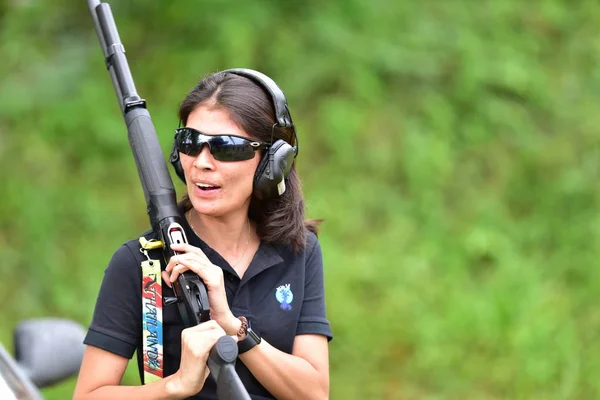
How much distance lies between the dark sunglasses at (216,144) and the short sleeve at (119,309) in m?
0.32

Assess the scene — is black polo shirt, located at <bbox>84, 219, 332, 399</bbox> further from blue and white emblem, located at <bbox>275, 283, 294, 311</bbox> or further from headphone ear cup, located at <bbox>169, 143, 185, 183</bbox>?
headphone ear cup, located at <bbox>169, 143, 185, 183</bbox>

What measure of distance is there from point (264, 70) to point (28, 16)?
80.8 inches

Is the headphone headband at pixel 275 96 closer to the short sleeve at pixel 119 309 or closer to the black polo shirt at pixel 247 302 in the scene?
the black polo shirt at pixel 247 302

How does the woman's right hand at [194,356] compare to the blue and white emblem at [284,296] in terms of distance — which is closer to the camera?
the woman's right hand at [194,356]

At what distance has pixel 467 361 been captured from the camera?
19.5 feet

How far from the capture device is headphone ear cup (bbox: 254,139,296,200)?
2648mm

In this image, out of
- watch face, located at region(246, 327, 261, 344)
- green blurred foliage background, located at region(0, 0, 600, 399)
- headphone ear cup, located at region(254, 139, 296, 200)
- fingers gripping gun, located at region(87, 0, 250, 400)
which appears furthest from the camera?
green blurred foliage background, located at region(0, 0, 600, 399)

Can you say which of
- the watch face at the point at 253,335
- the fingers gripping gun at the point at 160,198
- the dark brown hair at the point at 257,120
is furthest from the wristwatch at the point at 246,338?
the dark brown hair at the point at 257,120

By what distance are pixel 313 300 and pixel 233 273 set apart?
0.26 m

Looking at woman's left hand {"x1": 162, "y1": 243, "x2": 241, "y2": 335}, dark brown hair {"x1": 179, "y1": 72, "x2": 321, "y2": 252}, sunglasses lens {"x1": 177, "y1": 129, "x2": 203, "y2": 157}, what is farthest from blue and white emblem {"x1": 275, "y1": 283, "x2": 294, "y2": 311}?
sunglasses lens {"x1": 177, "y1": 129, "x2": 203, "y2": 157}

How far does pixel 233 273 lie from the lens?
2.72 metres

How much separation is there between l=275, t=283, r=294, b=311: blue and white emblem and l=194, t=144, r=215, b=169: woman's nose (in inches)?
17.4

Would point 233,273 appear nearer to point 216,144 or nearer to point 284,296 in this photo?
point 284,296

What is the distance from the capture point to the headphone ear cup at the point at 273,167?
265cm
